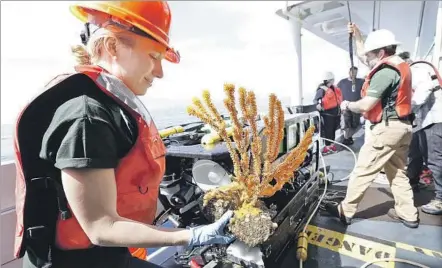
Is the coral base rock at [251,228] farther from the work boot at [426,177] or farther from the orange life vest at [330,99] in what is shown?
the orange life vest at [330,99]

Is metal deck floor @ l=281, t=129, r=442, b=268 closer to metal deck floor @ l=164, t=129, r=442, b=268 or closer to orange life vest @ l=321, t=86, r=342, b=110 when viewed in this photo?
metal deck floor @ l=164, t=129, r=442, b=268

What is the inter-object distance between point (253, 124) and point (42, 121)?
879 millimetres

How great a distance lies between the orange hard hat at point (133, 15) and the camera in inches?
30.3

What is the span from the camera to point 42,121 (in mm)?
731

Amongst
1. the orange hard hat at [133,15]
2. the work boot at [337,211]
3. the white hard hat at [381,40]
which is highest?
the white hard hat at [381,40]

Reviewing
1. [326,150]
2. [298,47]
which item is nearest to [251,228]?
[326,150]

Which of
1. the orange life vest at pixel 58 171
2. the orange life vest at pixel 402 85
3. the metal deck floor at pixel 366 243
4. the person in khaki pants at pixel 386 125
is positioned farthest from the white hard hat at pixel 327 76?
the orange life vest at pixel 58 171

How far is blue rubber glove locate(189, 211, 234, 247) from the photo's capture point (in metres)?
0.91

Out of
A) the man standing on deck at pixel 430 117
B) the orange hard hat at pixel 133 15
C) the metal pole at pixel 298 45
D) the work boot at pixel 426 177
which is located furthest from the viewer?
the metal pole at pixel 298 45

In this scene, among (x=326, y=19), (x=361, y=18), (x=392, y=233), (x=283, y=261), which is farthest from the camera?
(x=361, y=18)

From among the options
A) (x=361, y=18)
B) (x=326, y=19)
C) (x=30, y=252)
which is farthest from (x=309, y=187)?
(x=361, y=18)

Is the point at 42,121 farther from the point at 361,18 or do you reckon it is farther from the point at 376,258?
the point at 361,18

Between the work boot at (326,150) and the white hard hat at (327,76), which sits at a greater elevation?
the white hard hat at (327,76)

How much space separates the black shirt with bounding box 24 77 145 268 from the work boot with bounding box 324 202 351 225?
2282 mm
